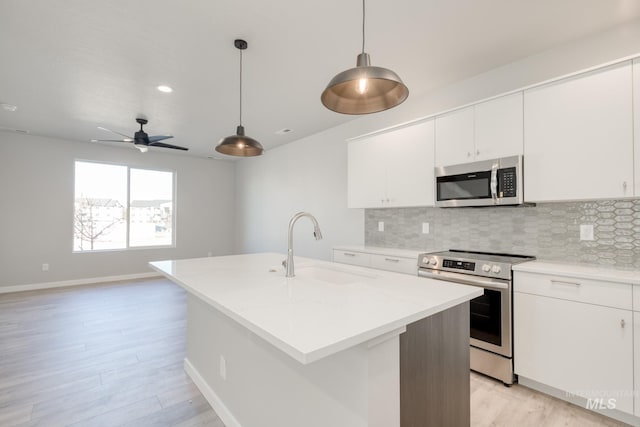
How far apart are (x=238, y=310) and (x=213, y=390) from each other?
127 cm

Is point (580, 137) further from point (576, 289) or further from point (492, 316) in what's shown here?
point (492, 316)

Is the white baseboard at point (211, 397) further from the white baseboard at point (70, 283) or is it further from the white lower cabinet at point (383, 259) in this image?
the white baseboard at point (70, 283)

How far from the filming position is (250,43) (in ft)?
7.72

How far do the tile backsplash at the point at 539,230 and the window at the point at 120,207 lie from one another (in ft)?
17.2

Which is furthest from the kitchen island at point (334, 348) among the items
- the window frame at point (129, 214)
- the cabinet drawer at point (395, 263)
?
the window frame at point (129, 214)

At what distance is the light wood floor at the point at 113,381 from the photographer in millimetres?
1878

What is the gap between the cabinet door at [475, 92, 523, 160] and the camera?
2336 mm

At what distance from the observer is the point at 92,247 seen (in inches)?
221

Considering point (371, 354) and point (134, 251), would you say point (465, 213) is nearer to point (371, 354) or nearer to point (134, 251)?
point (371, 354)

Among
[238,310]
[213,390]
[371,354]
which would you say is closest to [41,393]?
[213,390]

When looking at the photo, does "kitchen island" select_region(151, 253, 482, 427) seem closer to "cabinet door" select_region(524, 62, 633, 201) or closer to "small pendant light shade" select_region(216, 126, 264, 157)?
"small pendant light shade" select_region(216, 126, 264, 157)

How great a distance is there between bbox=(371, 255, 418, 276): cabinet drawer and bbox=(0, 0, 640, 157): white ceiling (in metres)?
1.81

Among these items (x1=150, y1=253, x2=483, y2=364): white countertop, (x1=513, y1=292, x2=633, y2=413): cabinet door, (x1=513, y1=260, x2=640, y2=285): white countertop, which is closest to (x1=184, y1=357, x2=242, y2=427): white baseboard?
(x1=150, y1=253, x2=483, y2=364): white countertop

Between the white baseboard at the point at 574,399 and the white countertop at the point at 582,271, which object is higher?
the white countertop at the point at 582,271
